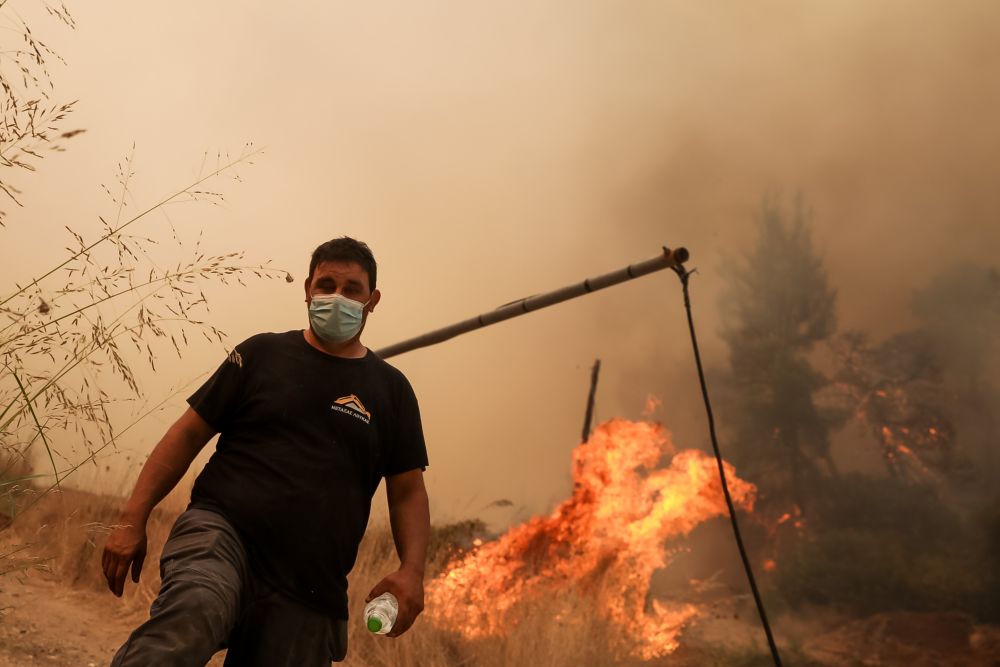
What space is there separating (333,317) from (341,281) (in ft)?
0.53

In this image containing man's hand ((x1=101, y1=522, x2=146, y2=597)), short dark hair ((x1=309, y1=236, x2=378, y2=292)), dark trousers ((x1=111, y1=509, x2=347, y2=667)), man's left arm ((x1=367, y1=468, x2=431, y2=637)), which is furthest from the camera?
short dark hair ((x1=309, y1=236, x2=378, y2=292))

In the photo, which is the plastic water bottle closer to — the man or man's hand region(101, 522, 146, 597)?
the man

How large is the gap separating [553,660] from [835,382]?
20248 mm

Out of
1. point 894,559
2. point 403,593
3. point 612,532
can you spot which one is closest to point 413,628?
point 403,593

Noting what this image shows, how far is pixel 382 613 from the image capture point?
2078 millimetres

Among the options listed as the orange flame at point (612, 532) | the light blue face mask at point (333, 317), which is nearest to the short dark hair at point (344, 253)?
the light blue face mask at point (333, 317)

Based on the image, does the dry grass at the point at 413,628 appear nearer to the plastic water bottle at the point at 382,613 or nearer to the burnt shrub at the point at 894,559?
the plastic water bottle at the point at 382,613

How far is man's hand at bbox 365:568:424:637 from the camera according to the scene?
2.14 m

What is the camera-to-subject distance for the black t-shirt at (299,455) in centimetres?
216

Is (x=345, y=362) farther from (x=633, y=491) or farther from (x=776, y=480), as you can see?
(x=776, y=480)

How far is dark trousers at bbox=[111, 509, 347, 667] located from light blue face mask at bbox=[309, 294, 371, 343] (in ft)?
2.44

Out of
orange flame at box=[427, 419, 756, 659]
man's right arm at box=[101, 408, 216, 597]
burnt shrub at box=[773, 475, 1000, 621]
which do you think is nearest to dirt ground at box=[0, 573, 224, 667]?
man's right arm at box=[101, 408, 216, 597]

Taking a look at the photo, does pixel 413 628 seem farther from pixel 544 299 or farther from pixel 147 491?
pixel 147 491

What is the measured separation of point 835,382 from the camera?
22531 mm
